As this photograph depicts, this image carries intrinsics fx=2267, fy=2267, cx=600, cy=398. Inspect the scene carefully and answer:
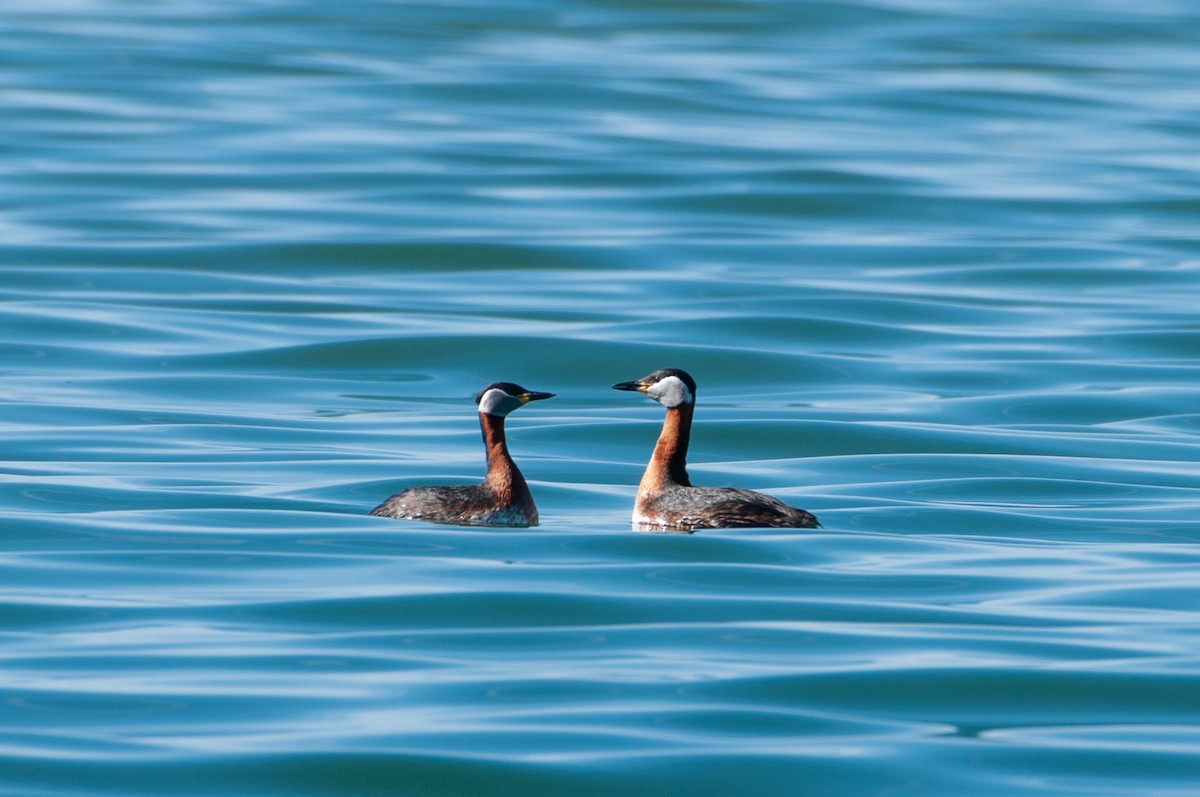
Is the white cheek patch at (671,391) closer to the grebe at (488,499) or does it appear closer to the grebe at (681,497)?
the grebe at (681,497)

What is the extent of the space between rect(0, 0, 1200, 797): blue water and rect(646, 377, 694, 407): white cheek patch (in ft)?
3.20

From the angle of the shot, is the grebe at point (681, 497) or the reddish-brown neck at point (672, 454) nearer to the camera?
the grebe at point (681, 497)

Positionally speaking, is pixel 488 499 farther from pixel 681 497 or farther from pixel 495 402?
pixel 681 497

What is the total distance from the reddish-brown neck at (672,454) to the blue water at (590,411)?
2.50 ft

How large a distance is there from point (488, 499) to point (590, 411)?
6.43m

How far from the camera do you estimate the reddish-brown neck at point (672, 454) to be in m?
14.0

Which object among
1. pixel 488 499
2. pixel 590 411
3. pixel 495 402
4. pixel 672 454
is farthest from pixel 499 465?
pixel 590 411

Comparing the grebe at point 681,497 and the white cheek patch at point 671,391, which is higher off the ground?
the white cheek patch at point 671,391

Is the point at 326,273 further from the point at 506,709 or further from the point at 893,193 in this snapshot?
the point at 506,709

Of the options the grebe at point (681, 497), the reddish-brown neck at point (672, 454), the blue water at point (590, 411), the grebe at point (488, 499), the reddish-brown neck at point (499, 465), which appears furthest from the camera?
the reddish-brown neck at point (672, 454)

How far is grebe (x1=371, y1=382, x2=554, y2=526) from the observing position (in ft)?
43.9

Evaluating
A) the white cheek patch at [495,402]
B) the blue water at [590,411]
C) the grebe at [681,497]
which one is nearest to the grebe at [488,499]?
the white cheek patch at [495,402]

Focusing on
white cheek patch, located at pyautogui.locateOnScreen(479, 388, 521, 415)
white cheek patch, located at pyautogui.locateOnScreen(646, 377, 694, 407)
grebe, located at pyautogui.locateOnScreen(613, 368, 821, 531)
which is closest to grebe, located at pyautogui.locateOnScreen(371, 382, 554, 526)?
white cheek patch, located at pyautogui.locateOnScreen(479, 388, 521, 415)

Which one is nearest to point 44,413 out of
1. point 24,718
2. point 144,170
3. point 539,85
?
point 24,718
